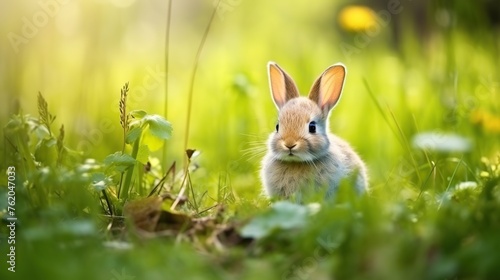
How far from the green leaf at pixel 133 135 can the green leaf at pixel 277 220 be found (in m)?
0.87

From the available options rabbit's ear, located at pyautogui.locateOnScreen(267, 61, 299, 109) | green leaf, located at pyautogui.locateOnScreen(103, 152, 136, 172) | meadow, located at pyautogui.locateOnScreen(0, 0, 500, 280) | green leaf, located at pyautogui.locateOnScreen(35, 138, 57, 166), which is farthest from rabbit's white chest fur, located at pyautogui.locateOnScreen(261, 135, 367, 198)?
green leaf, located at pyautogui.locateOnScreen(35, 138, 57, 166)

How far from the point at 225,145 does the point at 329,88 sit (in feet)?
4.94

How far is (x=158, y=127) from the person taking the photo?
10.6 feet

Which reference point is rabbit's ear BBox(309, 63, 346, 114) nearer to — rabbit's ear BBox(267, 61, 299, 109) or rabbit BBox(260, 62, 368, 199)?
rabbit BBox(260, 62, 368, 199)

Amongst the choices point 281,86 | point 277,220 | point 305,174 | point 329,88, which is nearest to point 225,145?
point 281,86

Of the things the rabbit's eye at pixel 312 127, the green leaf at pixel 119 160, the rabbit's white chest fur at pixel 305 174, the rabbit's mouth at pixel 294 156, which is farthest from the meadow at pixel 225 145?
the rabbit's eye at pixel 312 127

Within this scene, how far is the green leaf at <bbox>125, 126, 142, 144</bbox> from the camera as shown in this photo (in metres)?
3.23

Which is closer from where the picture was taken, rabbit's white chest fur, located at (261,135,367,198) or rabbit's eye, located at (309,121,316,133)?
rabbit's white chest fur, located at (261,135,367,198)

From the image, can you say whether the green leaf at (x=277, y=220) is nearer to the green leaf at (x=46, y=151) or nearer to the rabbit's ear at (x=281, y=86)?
the green leaf at (x=46, y=151)

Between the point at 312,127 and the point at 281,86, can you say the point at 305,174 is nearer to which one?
the point at 312,127

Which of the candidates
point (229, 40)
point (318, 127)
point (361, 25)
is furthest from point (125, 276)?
point (229, 40)

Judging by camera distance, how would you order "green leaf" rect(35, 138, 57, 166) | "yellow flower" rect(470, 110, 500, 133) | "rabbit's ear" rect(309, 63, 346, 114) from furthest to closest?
1. "yellow flower" rect(470, 110, 500, 133)
2. "rabbit's ear" rect(309, 63, 346, 114)
3. "green leaf" rect(35, 138, 57, 166)

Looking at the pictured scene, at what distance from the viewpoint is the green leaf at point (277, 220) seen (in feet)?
8.13

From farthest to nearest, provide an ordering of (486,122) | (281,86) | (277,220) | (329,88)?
1. (486,122)
2. (281,86)
3. (329,88)
4. (277,220)
